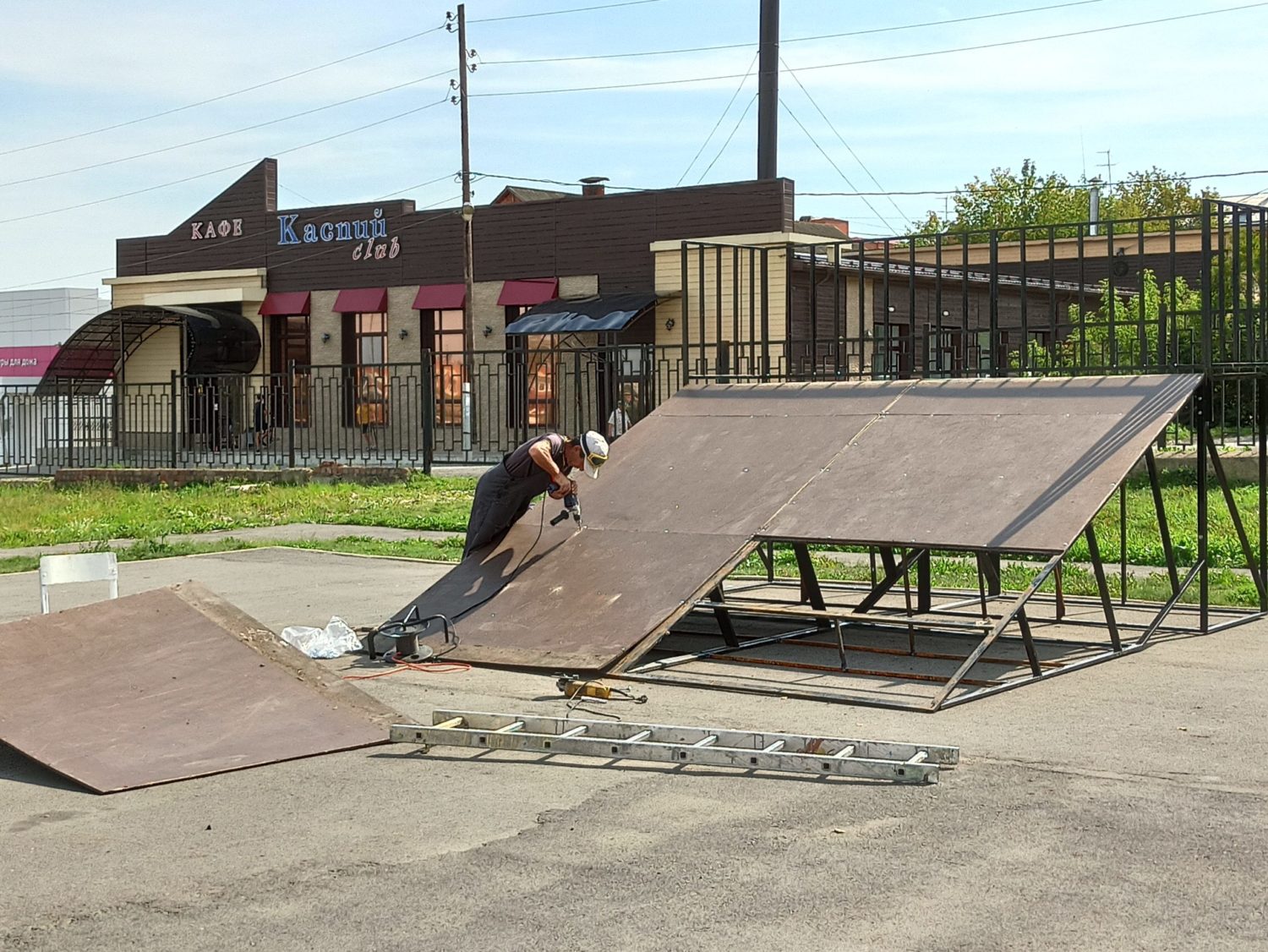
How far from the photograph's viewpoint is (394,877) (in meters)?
5.49

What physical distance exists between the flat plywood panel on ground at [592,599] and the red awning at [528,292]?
24.8 meters

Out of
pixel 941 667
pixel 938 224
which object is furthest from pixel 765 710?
pixel 938 224

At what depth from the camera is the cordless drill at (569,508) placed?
36.6 ft

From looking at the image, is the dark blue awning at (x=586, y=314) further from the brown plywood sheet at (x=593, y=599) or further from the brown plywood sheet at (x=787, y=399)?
the brown plywood sheet at (x=593, y=599)

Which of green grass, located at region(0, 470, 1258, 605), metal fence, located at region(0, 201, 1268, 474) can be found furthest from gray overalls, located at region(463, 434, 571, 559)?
metal fence, located at region(0, 201, 1268, 474)

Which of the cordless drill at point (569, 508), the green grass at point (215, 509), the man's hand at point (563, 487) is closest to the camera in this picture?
the man's hand at point (563, 487)

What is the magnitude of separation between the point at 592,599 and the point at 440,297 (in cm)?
2761

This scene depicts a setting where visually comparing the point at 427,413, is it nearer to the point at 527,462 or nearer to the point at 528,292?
the point at 528,292

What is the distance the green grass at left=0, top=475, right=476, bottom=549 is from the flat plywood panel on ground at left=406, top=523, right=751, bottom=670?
8.49 m

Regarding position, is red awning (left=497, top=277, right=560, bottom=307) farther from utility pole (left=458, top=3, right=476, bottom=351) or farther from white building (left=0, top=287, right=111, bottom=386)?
white building (left=0, top=287, right=111, bottom=386)

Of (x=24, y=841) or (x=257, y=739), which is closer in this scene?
(x=24, y=841)

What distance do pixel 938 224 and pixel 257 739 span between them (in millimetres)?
69872

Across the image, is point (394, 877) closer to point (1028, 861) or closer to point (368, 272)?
point (1028, 861)

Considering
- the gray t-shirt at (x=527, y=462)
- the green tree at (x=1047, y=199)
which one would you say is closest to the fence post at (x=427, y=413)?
the gray t-shirt at (x=527, y=462)
